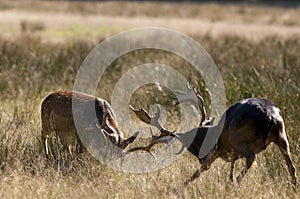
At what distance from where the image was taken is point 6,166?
7.42 meters

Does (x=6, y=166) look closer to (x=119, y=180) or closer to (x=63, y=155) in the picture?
(x=63, y=155)

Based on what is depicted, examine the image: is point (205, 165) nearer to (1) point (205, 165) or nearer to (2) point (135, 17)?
(1) point (205, 165)

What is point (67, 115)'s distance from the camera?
8.38 metres

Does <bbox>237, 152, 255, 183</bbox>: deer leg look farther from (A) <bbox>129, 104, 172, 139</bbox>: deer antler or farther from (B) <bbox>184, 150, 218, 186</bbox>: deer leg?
(A) <bbox>129, 104, 172, 139</bbox>: deer antler

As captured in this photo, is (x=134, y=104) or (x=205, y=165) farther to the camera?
(x=134, y=104)

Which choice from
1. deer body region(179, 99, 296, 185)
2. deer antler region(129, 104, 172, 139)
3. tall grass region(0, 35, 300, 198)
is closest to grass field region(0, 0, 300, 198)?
tall grass region(0, 35, 300, 198)

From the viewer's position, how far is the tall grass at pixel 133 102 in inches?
264

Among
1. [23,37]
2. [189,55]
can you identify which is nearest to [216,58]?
[189,55]

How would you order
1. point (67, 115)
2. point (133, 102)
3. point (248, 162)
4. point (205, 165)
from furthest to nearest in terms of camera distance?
point (133, 102)
point (67, 115)
point (205, 165)
point (248, 162)

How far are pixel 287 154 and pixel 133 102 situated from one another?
467 centimetres

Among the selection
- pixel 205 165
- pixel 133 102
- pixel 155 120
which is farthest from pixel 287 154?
pixel 133 102

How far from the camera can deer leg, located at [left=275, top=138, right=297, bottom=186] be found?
6566mm

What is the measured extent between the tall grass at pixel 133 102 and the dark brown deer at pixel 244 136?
203 millimetres

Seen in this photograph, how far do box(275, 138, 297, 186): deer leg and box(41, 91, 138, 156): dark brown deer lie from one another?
181 centimetres
